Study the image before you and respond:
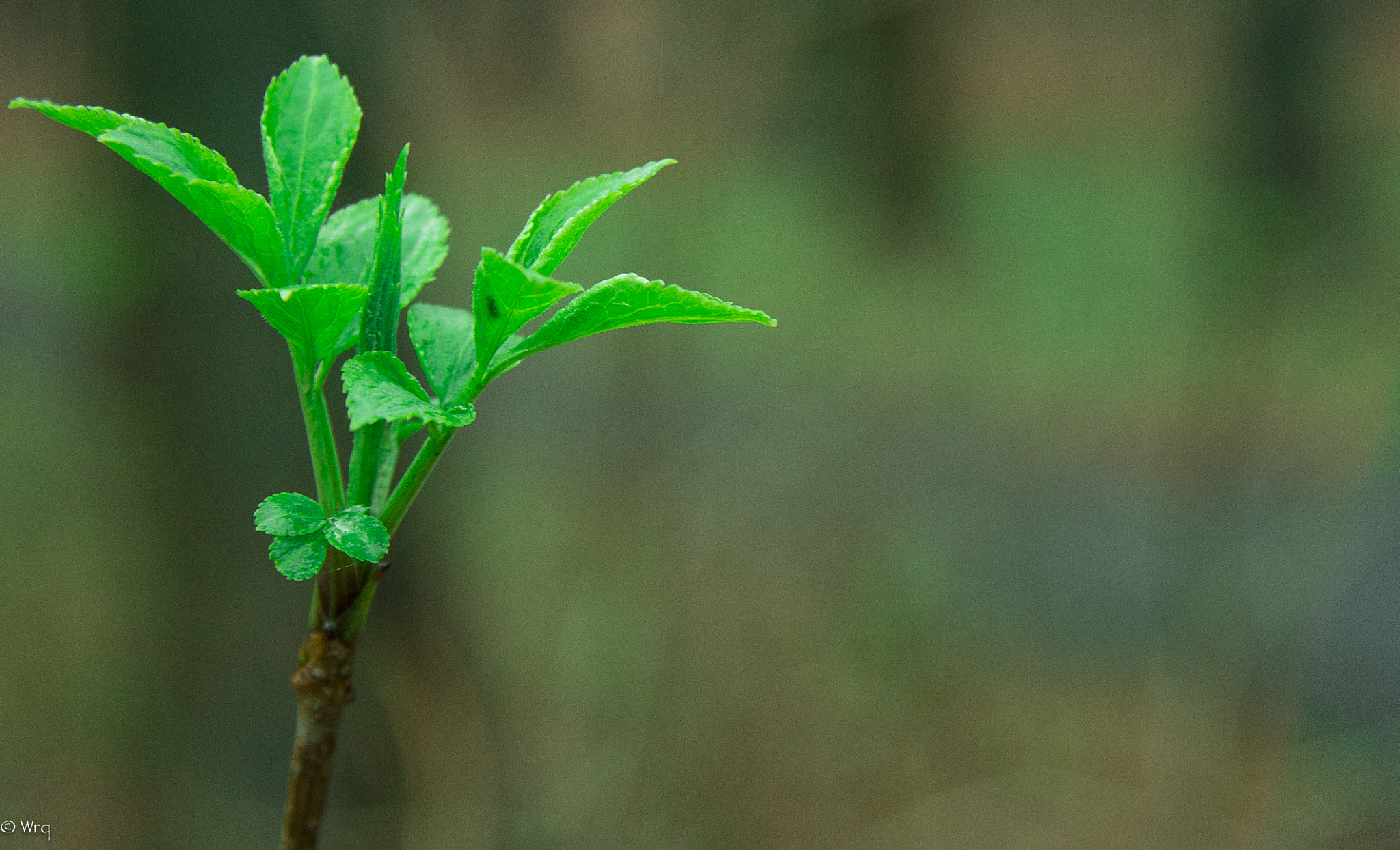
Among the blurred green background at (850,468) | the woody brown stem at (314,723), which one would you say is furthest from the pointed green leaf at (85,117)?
the blurred green background at (850,468)

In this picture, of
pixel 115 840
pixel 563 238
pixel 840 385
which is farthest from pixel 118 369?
pixel 840 385

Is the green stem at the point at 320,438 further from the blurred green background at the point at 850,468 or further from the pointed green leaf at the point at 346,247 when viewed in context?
the blurred green background at the point at 850,468

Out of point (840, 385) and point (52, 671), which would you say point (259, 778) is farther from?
point (840, 385)

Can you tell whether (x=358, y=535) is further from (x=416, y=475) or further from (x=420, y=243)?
(x=420, y=243)

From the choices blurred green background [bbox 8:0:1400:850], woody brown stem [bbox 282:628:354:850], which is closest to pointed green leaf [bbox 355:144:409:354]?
woody brown stem [bbox 282:628:354:850]

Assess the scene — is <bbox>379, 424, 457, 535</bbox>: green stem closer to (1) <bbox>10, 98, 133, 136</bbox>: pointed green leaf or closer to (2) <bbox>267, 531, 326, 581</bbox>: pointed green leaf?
(2) <bbox>267, 531, 326, 581</bbox>: pointed green leaf
